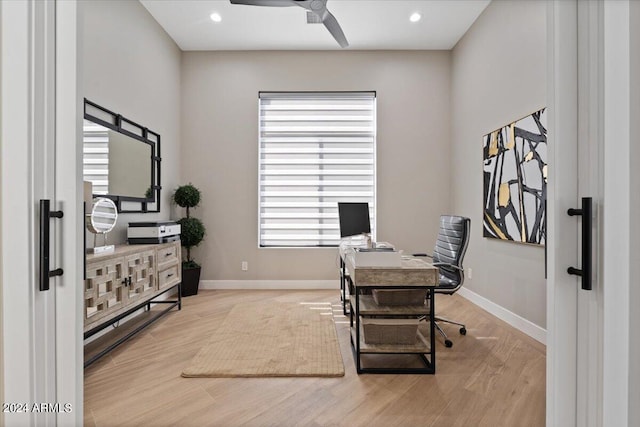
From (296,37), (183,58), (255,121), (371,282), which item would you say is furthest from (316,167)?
(371,282)

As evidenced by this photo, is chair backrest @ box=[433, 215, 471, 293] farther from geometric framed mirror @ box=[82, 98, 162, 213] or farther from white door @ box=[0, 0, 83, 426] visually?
geometric framed mirror @ box=[82, 98, 162, 213]

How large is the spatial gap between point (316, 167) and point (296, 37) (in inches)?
64.0

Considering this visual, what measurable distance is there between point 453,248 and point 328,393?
1.61 metres

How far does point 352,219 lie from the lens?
337 centimetres

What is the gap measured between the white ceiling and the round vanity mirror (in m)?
2.39

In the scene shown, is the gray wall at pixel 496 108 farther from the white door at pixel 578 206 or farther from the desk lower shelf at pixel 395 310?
the white door at pixel 578 206

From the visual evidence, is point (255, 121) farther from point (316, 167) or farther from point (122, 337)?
point (122, 337)

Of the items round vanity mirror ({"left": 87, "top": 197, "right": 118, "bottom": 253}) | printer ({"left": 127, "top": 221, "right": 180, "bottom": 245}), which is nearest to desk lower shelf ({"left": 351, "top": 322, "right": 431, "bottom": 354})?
round vanity mirror ({"left": 87, "top": 197, "right": 118, "bottom": 253})

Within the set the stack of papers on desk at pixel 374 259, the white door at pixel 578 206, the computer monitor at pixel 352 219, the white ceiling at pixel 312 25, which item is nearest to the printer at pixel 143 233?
the computer monitor at pixel 352 219

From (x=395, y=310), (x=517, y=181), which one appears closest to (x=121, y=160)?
(x=395, y=310)

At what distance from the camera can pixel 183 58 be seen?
14.5 ft

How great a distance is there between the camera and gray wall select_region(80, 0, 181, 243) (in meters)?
2.68

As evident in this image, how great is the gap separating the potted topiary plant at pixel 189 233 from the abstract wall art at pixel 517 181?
330 cm

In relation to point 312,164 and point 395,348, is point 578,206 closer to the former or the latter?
point 395,348
